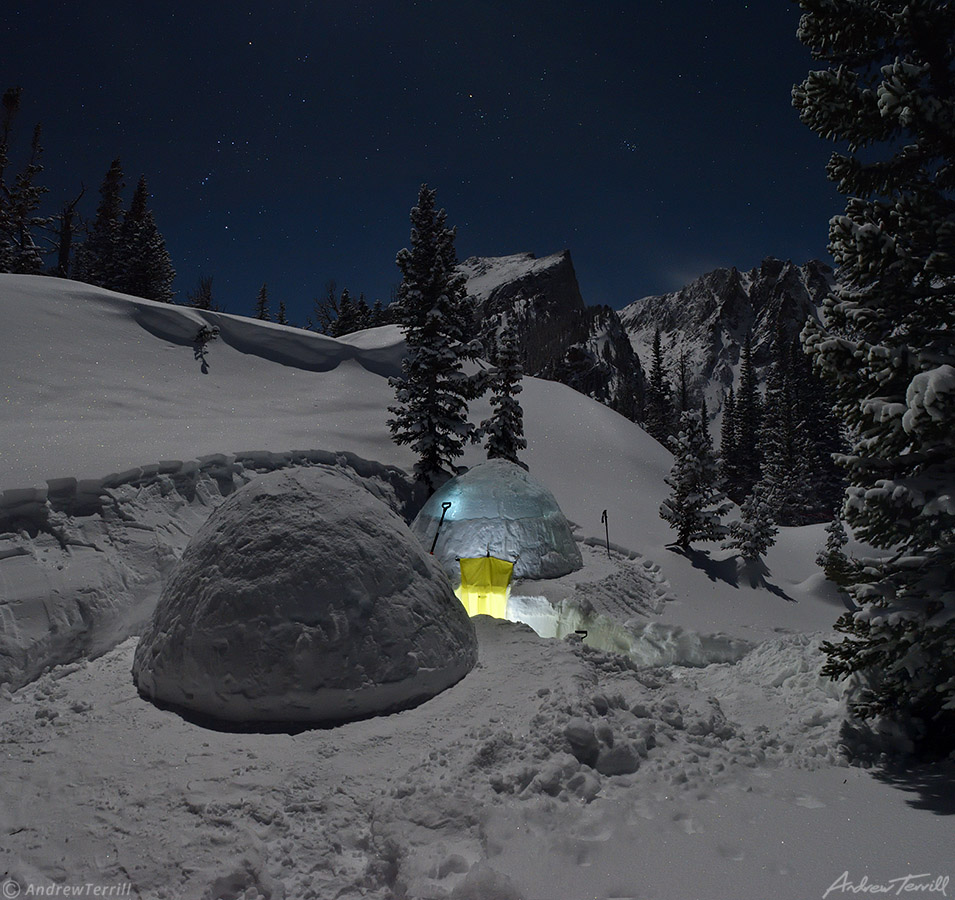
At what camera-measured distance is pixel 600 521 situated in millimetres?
22562

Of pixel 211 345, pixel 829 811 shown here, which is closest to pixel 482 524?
pixel 829 811

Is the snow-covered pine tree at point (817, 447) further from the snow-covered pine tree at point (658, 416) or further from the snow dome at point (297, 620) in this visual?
the snow dome at point (297, 620)

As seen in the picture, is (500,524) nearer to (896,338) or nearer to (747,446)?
(896,338)

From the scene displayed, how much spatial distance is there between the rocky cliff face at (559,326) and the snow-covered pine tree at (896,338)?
59112mm

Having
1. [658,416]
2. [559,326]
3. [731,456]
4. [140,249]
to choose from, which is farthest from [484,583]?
[559,326]

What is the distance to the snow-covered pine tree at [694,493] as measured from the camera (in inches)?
817

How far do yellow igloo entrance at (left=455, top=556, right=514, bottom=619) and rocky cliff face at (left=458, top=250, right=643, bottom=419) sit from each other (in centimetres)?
5389

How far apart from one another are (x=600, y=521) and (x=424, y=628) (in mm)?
16758

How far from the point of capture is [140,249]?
35562 mm

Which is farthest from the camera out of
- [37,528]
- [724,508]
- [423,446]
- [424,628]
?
[724,508]

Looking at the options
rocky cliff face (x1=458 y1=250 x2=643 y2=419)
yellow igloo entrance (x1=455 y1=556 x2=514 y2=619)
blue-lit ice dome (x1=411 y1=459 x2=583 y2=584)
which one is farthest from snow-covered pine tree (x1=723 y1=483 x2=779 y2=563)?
rocky cliff face (x1=458 y1=250 x2=643 y2=419)

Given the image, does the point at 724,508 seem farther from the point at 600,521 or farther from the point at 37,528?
the point at 37,528

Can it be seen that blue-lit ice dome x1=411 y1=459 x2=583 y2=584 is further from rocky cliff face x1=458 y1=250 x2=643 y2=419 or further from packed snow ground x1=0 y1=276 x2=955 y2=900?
rocky cliff face x1=458 y1=250 x2=643 y2=419

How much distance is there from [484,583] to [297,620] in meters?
7.19
